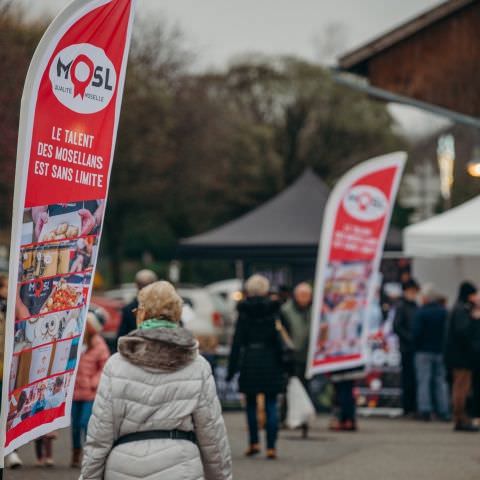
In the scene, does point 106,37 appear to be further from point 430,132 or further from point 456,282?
point 430,132

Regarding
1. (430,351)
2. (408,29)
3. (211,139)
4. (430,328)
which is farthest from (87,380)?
(211,139)

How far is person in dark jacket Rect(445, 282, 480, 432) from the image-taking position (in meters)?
17.6

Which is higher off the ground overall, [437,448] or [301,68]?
[301,68]

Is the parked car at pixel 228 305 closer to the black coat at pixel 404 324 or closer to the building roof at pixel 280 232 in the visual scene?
the building roof at pixel 280 232

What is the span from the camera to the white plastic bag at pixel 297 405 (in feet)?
54.3

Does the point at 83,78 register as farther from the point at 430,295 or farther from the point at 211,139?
the point at 211,139

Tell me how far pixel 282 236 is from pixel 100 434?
17.9 metres


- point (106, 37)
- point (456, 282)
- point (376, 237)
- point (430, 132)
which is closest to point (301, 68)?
point (430, 132)

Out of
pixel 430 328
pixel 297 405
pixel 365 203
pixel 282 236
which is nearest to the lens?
pixel 297 405

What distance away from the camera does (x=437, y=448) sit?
15.7 metres

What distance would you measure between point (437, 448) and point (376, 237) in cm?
292

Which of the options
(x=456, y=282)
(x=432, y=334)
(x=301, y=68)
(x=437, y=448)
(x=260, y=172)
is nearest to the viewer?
(x=437, y=448)

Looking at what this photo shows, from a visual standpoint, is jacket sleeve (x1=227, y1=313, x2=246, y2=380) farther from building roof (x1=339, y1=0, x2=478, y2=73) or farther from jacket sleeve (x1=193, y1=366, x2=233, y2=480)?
building roof (x1=339, y1=0, x2=478, y2=73)

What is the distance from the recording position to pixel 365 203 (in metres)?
17.2
